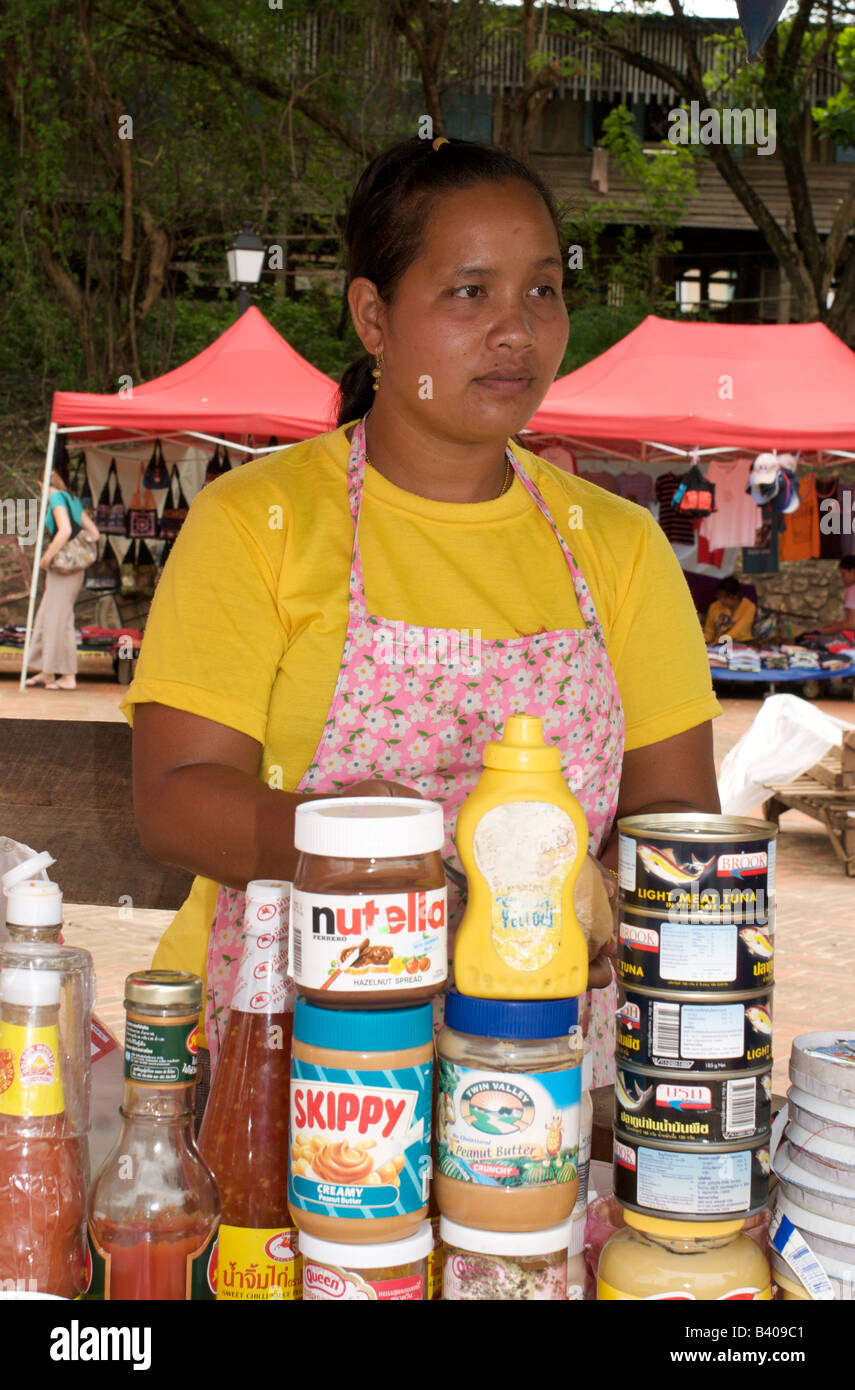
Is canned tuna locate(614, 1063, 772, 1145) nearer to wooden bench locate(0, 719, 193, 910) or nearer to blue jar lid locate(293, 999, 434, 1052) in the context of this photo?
blue jar lid locate(293, 999, 434, 1052)

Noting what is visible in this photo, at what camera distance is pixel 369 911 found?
1110mm

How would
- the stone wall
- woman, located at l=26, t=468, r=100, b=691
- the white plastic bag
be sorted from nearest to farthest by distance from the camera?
the white plastic bag, woman, located at l=26, t=468, r=100, b=691, the stone wall

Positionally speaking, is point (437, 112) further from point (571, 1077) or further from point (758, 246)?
point (571, 1077)

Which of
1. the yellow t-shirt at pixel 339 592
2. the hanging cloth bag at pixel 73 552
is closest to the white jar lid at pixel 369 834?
the yellow t-shirt at pixel 339 592

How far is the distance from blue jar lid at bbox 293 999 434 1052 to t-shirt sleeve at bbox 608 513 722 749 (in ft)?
3.20

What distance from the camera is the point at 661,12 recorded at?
18.5m

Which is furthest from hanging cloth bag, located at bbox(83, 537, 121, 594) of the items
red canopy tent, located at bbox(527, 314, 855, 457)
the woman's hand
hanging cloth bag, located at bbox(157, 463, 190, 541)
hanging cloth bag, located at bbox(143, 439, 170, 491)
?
the woman's hand

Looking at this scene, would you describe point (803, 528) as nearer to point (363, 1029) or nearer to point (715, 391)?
point (715, 391)

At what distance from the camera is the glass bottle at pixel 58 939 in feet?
4.27

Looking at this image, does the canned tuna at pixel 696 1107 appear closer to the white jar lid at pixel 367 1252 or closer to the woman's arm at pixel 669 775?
the white jar lid at pixel 367 1252

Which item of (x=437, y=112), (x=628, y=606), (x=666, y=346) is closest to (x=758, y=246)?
(x=437, y=112)

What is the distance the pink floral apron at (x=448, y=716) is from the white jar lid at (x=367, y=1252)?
0.72 m

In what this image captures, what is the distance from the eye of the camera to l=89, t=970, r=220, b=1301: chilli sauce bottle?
115 centimetres
